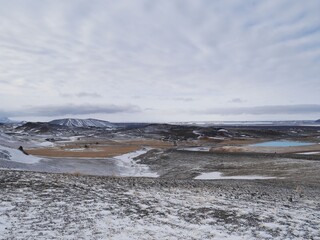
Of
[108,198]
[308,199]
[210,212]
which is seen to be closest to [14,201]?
[108,198]

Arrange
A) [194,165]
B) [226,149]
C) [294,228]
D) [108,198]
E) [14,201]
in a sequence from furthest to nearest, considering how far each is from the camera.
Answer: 1. [226,149]
2. [194,165]
3. [108,198]
4. [14,201]
5. [294,228]

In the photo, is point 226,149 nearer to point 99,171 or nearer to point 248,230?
point 99,171

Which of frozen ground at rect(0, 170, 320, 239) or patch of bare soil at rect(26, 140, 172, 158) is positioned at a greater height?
frozen ground at rect(0, 170, 320, 239)

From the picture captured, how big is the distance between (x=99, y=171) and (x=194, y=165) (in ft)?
32.7

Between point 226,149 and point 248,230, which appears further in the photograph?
point 226,149

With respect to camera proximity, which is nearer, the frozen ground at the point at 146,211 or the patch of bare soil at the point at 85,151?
the frozen ground at the point at 146,211

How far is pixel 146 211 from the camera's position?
34.1 ft

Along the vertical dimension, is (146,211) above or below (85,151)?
above

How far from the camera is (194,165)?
32.8 metres

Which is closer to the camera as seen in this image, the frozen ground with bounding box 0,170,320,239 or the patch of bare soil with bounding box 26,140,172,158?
the frozen ground with bounding box 0,170,320,239

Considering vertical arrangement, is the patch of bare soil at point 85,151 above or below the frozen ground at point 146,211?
below

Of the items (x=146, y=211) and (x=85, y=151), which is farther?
(x=85, y=151)

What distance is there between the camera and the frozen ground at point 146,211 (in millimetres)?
8250

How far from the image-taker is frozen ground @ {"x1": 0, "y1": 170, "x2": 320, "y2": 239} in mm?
8250
